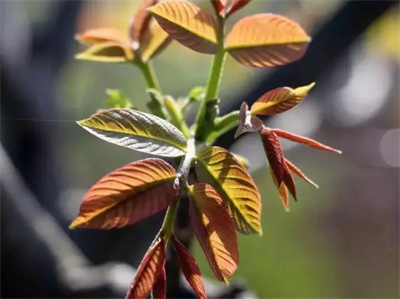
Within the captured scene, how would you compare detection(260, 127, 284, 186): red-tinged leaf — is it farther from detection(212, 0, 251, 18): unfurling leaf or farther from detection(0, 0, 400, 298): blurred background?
detection(0, 0, 400, 298): blurred background

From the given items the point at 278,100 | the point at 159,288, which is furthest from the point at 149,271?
the point at 278,100

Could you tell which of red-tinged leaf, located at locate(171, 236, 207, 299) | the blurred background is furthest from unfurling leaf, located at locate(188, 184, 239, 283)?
the blurred background

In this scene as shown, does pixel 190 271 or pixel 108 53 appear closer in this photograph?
pixel 190 271

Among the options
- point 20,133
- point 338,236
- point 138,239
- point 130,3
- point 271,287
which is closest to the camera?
point 138,239

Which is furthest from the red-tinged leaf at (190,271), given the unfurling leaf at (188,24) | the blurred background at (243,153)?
the blurred background at (243,153)

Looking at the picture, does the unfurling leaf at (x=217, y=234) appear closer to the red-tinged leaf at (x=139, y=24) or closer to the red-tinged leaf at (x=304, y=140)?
the red-tinged leaf at (x=304, y=140)

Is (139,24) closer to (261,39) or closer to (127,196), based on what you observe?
(261,39)

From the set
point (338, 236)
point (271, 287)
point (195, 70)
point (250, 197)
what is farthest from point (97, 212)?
point (338, 236)

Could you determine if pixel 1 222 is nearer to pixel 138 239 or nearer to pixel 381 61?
pixel 138 239
